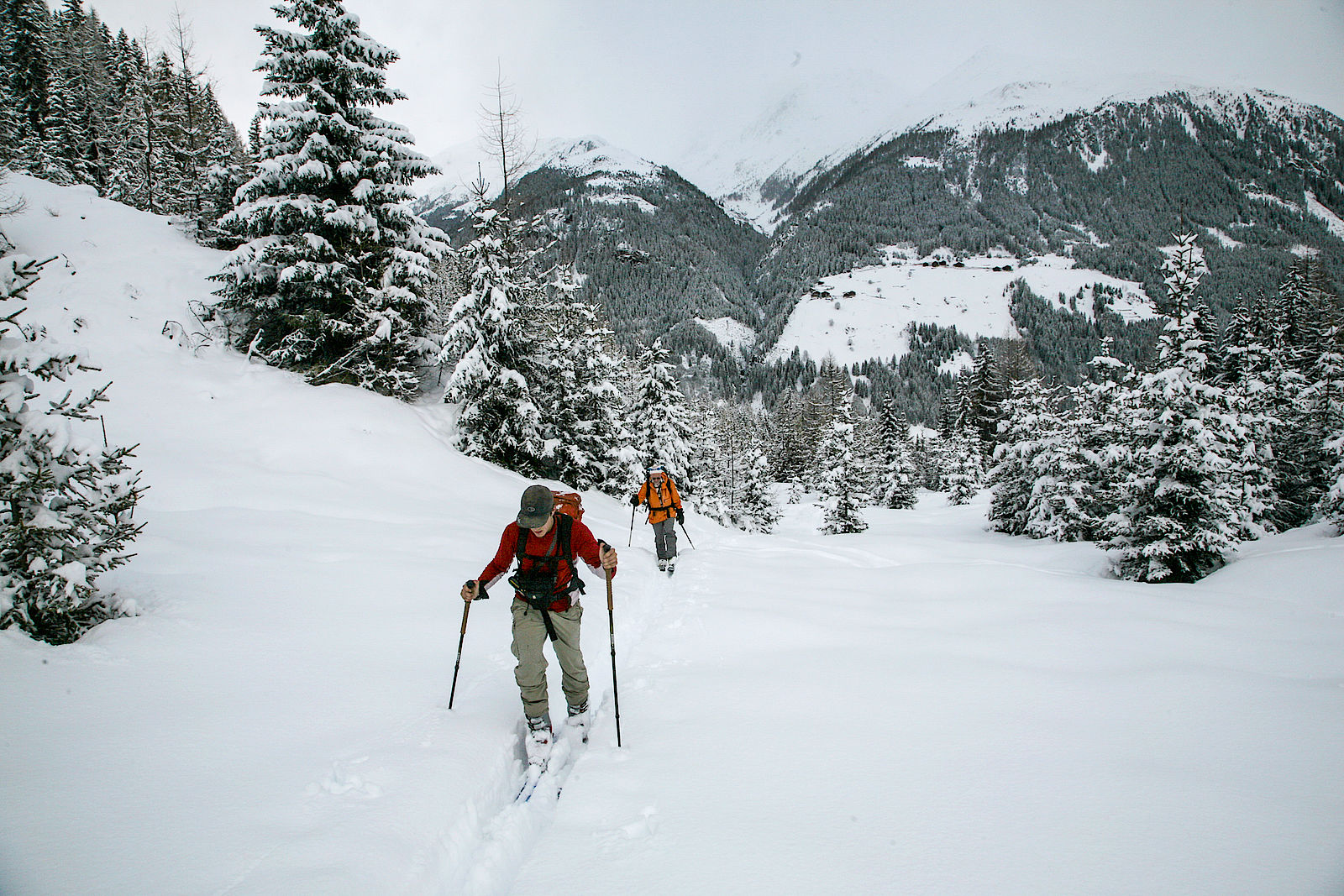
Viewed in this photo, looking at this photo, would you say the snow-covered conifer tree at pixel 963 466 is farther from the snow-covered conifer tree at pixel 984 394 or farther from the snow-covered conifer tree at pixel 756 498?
the snow-covered conifer tree at pixel 756 498

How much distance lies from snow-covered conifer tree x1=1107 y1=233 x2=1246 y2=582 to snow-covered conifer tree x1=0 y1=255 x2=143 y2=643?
671 inches

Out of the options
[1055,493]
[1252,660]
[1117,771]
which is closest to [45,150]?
[1117,771]

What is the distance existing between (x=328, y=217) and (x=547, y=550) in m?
13.4

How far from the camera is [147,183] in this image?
2583 centimetres

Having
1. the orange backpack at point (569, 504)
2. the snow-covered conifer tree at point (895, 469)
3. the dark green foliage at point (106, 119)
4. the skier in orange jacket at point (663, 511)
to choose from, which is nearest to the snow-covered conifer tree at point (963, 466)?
the snow-covered conifer tree at point (895, 469)

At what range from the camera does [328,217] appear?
1320 cm

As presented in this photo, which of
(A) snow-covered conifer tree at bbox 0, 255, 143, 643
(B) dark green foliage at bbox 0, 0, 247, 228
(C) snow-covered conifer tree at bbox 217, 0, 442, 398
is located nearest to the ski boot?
(A) snow-covered conifer tree at bbox 0, 255, 143, 643

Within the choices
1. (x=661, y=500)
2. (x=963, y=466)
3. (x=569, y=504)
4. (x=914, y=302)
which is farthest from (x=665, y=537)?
(x=914, y=302)

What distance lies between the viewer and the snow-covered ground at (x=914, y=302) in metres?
144

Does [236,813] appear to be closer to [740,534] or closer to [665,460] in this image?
[740,534]

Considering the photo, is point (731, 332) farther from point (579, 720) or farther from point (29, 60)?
point (579, 720)

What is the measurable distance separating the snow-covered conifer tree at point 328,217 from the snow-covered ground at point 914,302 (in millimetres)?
134357

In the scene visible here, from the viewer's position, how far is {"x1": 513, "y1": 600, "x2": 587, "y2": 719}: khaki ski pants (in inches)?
162

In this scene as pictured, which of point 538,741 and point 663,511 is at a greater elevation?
point 663,511
